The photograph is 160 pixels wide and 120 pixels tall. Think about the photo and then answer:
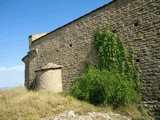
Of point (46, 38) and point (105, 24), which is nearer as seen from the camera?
point (105, 24)

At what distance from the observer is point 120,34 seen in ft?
36.4

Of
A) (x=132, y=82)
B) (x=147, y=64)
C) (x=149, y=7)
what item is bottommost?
(x=132, y=82)

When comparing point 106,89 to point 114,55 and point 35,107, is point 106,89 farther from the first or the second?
point 35,107

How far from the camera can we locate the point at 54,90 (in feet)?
45.9

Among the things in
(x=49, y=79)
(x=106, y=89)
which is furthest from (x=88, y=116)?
(x=49, y=79)

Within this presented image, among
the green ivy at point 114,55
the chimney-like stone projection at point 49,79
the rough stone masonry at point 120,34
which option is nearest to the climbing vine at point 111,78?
the green ivy at point 114,55

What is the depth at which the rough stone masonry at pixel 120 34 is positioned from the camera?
9.62m

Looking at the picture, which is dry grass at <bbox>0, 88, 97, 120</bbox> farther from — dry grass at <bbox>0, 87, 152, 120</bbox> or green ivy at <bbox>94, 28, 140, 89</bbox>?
green ivy at <bbox>94, 28, 140, 89</bbox>

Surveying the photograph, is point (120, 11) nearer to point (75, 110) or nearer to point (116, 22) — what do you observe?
point (116, 22)

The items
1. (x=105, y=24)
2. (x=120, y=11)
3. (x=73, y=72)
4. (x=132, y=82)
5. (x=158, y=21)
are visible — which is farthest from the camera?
(x=73, y=72)

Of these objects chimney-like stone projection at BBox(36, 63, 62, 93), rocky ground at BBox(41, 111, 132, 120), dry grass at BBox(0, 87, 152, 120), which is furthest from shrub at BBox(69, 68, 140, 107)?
chimney-like stone projection at BBox(36, 63, 62, 93)

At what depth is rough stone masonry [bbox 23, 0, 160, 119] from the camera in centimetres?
962

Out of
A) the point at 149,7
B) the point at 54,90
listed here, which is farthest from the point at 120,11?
the point at 54,90

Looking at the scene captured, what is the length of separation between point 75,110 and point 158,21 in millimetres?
5197
